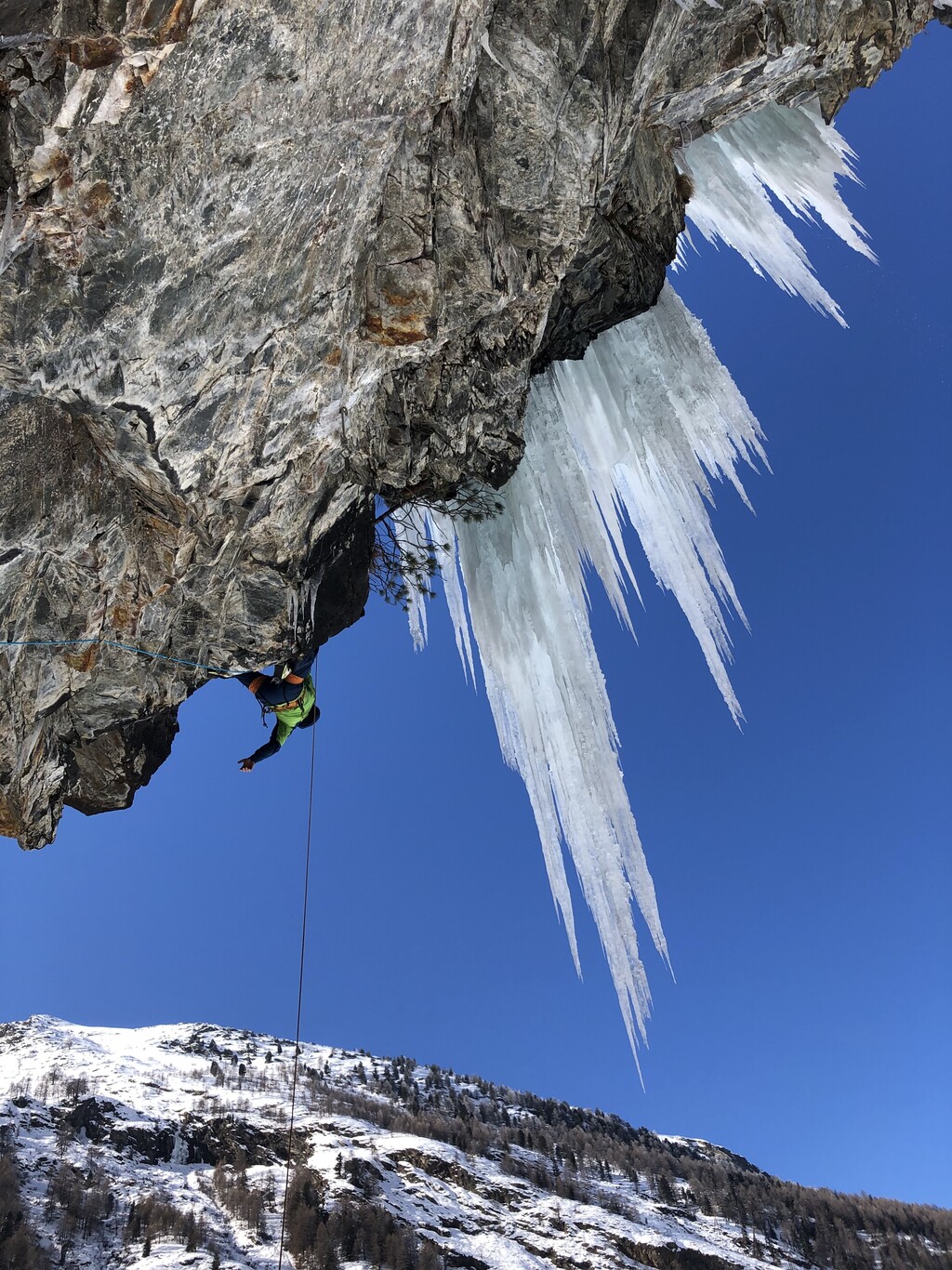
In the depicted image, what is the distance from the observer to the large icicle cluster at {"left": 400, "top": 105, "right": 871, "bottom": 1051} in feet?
29.0

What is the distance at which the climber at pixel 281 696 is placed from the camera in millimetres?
7203

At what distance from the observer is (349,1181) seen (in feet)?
80.2

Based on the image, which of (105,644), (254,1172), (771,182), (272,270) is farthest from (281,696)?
(254,1172)

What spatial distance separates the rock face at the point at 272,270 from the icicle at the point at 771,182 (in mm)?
924

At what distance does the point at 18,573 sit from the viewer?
5.20 meters

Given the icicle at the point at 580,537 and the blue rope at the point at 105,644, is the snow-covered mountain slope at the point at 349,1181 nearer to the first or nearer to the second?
the icicle at the point at 580,537

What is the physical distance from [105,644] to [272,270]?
3007 mm

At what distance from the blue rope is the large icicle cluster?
9.61ft

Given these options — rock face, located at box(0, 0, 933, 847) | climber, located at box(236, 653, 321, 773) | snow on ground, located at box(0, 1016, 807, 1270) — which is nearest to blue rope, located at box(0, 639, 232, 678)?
rock face, located at box(0, 0, 933, 847)

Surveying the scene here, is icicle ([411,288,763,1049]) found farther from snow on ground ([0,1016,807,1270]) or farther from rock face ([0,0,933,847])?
snow on ground ([0,1016,807,1270])

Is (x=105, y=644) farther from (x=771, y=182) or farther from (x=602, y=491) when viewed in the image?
(x=771, y=182)

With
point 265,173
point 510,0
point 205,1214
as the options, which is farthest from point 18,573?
point 205,1214

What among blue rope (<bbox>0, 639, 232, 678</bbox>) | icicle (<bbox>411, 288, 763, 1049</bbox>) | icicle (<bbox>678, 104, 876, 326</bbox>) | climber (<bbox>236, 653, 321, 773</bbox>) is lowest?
blue rope (<bbox>0, 639, 232, 678</bbox>)

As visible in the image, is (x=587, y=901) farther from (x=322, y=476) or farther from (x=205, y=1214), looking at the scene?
(x=205, y=1214)
